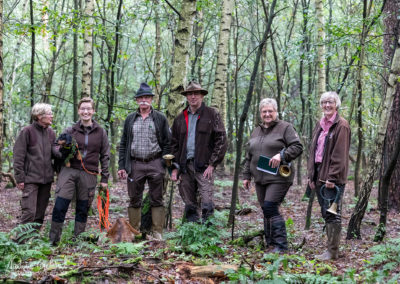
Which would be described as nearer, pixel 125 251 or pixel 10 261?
pixel 10 261

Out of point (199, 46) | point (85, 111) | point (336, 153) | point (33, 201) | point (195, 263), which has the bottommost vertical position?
point (195, 263)

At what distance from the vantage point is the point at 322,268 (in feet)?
15.5

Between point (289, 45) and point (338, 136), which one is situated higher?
point (289, 45)

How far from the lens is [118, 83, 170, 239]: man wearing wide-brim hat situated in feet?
21.5

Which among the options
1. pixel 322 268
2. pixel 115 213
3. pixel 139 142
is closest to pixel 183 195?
pixel 139 142

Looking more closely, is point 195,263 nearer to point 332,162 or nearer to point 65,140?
point 332,162

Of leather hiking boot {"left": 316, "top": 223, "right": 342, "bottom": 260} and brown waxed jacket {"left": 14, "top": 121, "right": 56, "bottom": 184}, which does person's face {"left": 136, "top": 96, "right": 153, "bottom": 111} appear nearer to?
brown waxed jacket {"left": 14, "top": 121, "right": 56, "bottom": 184}

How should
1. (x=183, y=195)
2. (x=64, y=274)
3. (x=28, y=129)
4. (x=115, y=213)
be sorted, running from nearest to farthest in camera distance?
(x=64, y=274) → (x=28, y=129) → (x=183, y=195) → (x=115, y=213)

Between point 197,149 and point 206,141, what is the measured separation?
200 millimetres

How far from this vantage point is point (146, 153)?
6.53m

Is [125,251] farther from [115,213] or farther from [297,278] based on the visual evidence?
[115,213]

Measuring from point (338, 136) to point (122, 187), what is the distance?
472 inches

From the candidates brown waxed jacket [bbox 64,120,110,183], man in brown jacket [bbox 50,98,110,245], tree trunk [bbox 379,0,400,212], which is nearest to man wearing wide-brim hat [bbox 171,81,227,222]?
brown waxed jacket [bbox 64,120,110,183]

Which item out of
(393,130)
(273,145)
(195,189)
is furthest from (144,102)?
(393,130)
